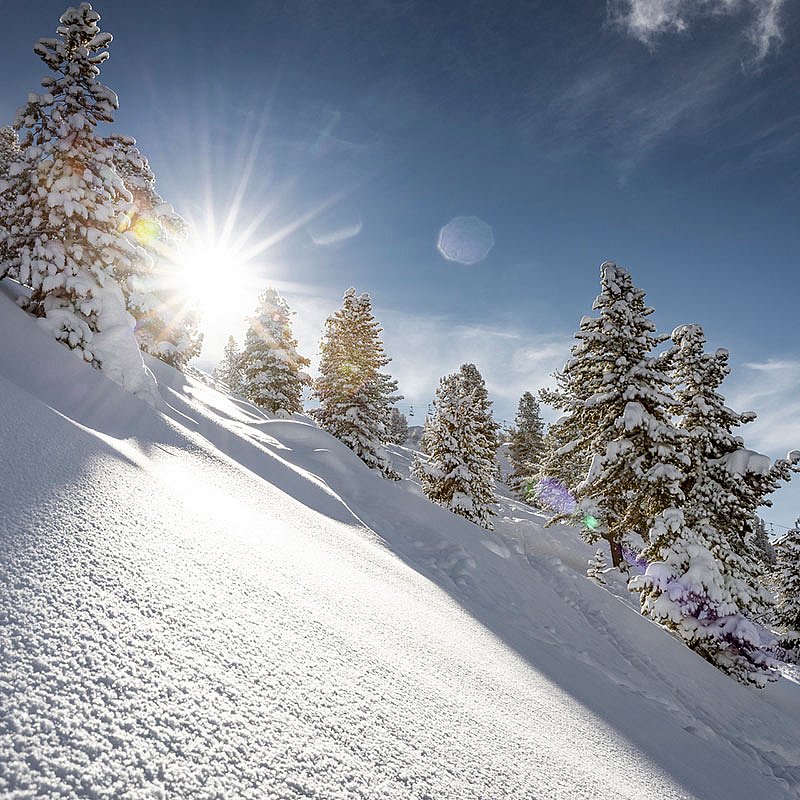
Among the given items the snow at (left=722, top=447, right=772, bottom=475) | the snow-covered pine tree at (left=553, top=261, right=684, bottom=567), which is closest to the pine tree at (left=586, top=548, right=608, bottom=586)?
the snow-covered pine tree at (left=553, top=261, right=684, bottom=567)

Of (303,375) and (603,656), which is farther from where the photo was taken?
(303,375)

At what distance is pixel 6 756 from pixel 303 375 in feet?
97.2

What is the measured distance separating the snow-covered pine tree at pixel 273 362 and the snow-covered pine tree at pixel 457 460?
9.26m

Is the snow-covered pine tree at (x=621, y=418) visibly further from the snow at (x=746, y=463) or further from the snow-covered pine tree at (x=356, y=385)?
the snow-covered pine tree at (x=356, y=385)

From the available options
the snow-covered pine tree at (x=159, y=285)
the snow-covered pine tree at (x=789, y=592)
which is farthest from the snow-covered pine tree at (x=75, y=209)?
the snow-covered pine tree at (x=789, y=592)

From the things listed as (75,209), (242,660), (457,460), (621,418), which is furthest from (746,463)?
(75,209)

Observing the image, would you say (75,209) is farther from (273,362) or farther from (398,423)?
(398,423)

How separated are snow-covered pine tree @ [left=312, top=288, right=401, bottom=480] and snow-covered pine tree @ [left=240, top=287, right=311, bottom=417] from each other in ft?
11.3

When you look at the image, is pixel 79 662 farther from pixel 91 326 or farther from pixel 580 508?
pixel 580 508

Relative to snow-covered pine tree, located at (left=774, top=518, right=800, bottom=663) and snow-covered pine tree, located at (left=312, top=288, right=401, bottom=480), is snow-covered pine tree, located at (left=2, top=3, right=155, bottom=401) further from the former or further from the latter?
snow-covered pine tree, located at (left=774, top=518, right=800, bottom=663)

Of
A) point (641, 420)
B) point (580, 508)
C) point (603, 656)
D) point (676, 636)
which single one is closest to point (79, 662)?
point (603, 656)

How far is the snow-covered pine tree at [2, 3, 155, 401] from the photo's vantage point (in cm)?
1079

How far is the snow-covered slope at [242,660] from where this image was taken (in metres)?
1.63

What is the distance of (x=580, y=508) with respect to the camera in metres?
18.3
